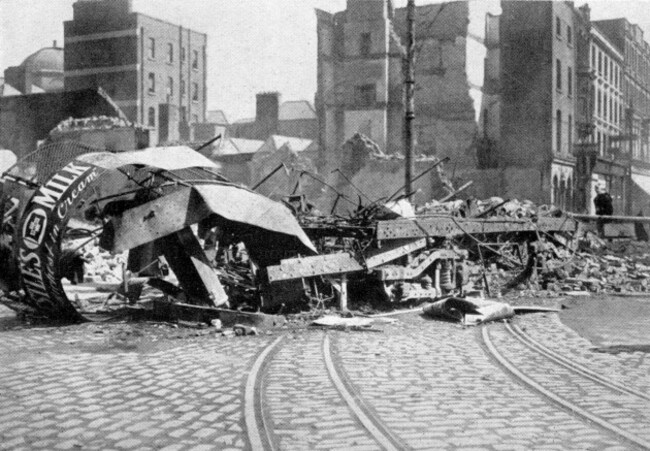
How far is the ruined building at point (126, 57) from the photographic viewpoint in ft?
183

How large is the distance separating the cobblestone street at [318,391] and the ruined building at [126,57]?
4509cm

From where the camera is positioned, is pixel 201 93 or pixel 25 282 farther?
pixel 201 93

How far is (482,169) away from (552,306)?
107 feet

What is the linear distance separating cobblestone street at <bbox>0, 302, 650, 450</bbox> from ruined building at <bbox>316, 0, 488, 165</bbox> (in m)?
36.7

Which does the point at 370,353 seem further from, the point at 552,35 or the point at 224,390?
the point at 552,35

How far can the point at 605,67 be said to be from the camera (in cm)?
5294

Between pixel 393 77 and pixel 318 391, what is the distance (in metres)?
43.2

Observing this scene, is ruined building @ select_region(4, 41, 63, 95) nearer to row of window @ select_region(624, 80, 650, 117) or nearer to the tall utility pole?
row of window @ select_region(624, 80, 650, 117)

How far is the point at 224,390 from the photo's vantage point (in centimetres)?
642

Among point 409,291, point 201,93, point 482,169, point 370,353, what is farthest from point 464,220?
point 201,93

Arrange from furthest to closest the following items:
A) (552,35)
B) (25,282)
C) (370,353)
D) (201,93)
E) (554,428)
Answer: (201,93), (552,35), (25,282), (370,353), (554,428)

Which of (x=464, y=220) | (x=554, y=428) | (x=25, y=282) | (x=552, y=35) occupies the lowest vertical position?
(x=554, y=428)

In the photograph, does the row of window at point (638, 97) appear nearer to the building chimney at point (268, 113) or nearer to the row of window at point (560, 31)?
the row of window at point (560, 31)

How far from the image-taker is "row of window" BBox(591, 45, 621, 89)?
165 feet
